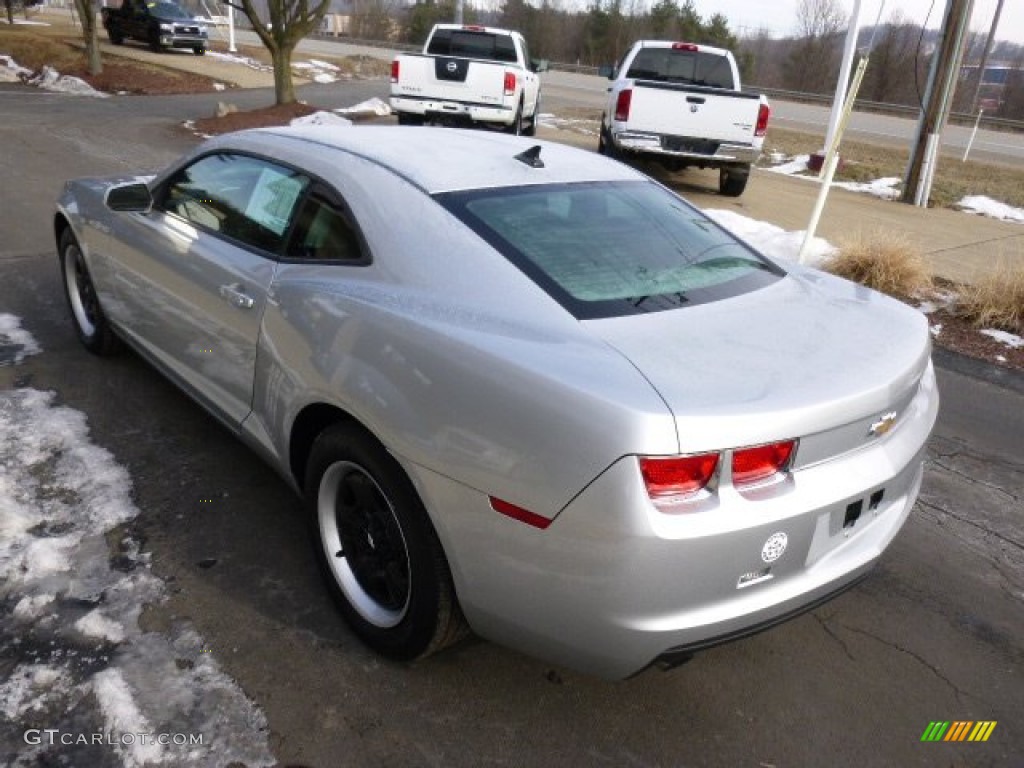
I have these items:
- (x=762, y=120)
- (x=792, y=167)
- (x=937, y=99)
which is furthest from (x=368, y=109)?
(x=937, y=99)

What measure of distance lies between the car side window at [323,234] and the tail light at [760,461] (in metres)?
1.36

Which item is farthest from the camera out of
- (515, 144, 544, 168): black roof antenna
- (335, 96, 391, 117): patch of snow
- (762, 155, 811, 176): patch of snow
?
(335, 96, 391, 117): patch of snow

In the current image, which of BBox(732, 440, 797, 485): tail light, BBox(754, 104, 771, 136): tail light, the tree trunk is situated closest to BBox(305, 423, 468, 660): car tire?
BBox(732, 440, 797, 485): tail light

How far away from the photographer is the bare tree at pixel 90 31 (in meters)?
19.7

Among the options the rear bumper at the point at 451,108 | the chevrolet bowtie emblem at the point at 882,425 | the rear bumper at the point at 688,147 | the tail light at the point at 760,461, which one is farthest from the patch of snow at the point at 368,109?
the tail light at the point at 760,461

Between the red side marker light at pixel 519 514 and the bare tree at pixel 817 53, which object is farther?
the bare tree at pixel 817 53

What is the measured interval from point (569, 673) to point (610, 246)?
55.6 inches

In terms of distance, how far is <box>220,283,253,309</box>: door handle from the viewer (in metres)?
3.00

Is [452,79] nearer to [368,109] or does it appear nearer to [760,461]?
[368,109]

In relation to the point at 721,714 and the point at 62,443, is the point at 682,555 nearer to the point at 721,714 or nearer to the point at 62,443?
the point at 721,714

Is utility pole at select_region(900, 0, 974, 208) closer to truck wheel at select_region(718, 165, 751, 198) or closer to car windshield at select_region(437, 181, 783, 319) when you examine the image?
truck wheel at select_region(718, 165, 751, 198)

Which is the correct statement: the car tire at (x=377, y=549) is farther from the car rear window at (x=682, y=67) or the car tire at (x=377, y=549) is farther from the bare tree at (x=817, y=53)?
the bare tree at (x=817, y=53)

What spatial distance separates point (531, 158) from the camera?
10.3 feet

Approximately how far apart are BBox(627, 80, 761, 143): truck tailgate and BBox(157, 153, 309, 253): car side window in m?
8.04
